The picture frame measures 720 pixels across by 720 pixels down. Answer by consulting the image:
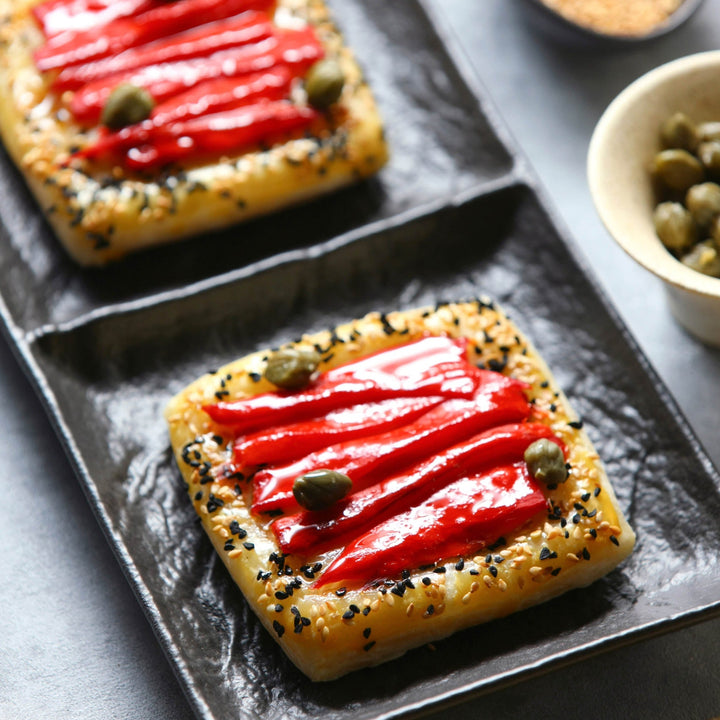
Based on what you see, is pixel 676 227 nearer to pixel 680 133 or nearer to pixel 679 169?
pixel 679 169

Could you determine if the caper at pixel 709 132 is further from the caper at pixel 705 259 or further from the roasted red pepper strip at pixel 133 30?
the roasted red pepper strip at pixel 133 30

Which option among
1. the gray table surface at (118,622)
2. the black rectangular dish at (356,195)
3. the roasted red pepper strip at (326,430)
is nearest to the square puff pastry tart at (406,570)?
the roasted red pepper strip at (326,430)

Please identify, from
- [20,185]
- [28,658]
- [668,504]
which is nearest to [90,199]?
[20,185]

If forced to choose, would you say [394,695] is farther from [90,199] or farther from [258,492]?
[90,199]

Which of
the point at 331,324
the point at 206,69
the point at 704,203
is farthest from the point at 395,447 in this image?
the point at 206,69

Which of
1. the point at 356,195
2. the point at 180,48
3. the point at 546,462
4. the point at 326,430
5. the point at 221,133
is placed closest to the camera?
the point at 546,462

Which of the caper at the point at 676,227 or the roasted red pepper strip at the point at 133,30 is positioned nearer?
the caper at the point at 676,227

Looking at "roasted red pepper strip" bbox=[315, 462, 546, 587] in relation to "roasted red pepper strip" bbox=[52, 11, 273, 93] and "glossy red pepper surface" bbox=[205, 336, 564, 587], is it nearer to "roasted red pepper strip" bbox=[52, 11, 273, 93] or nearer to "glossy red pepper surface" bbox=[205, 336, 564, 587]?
"glossy red pepper surface" bbox=[205, 336, 564, 587]
